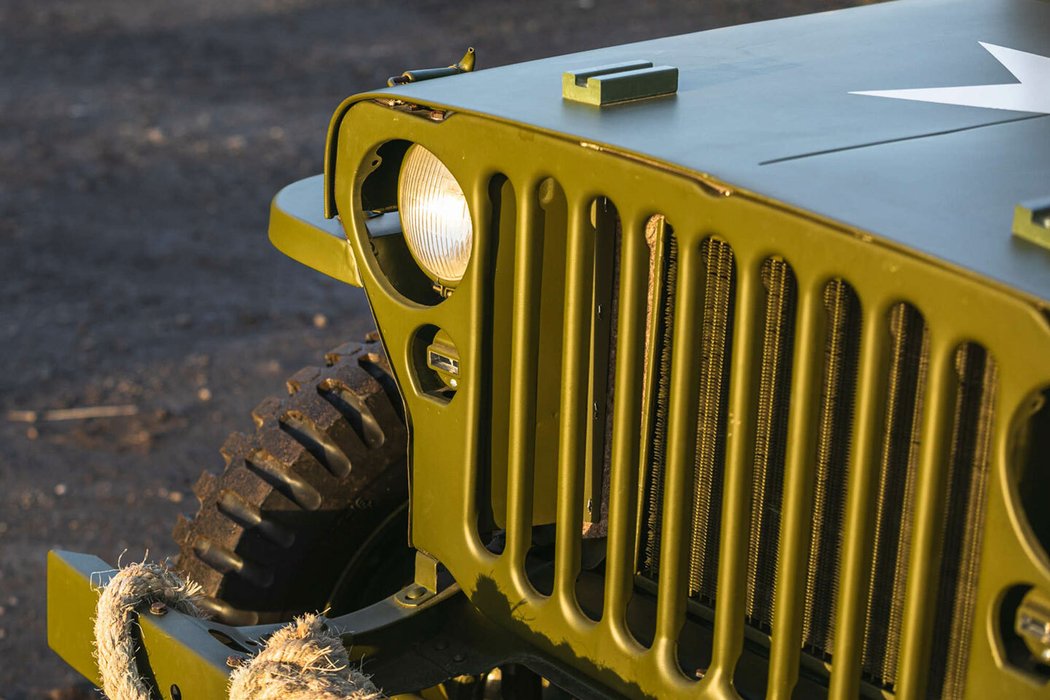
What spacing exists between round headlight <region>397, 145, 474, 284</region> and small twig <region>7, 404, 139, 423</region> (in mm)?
3073

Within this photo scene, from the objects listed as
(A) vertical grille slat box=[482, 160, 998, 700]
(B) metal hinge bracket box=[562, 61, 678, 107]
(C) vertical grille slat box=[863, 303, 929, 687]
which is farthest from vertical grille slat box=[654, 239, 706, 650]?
(B) metal hinge bracket box=[562, 61, 678, 107]

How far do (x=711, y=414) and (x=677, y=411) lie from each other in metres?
0.15

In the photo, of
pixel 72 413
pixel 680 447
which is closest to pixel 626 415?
pixel 680 447

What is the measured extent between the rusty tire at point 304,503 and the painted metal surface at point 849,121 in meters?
0.76

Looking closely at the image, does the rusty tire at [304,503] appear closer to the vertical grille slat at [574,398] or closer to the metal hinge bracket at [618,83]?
the vertical grille slat at [574,398]

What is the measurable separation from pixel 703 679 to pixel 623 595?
6.6 inches

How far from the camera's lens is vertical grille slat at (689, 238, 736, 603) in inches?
78.0

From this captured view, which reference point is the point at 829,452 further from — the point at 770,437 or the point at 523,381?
the point at 523,381

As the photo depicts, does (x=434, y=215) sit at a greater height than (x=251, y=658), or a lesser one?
greater

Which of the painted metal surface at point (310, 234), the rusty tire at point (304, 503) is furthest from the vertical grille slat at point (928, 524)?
the rusty tire at point (304, 503)

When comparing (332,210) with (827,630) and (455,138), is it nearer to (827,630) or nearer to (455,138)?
(455,138)

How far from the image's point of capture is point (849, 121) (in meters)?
2.11

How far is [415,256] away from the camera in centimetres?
235

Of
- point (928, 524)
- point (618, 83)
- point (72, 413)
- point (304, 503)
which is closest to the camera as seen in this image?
point (928, 524)
